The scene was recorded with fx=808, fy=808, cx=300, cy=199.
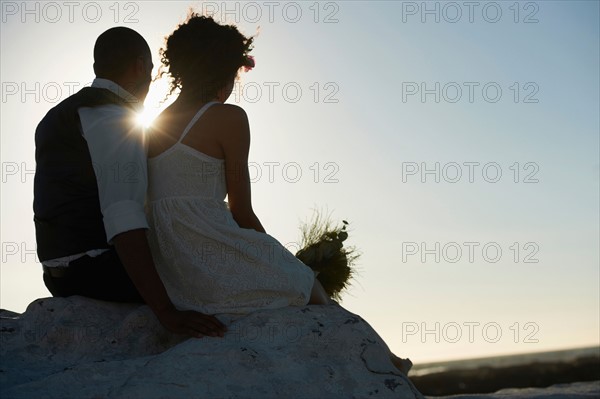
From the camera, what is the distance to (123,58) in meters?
4.81

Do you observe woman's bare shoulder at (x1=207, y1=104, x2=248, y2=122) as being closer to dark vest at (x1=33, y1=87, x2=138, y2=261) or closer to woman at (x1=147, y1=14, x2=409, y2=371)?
woman at (x1=147, y1=14, x2=409, y2=371)

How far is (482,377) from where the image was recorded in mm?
19531

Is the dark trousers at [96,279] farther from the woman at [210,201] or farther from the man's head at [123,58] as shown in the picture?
the man's head at [123,58]

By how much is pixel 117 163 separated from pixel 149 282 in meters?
0.67

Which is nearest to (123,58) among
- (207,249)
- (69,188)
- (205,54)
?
(205,54)

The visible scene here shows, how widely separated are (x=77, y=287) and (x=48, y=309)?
22 cm

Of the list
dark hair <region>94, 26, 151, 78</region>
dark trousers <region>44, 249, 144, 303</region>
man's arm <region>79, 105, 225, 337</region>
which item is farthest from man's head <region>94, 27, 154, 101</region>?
dark trousers <region>44, 249, 144, 303</region>

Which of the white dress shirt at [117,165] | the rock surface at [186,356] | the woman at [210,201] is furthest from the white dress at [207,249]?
the white dress shirt at [117,165]

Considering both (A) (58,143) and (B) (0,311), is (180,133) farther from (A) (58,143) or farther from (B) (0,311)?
(B) (0,311)

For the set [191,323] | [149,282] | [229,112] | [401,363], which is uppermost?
[229,112]

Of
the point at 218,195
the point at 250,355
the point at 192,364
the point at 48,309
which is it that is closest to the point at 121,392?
the point at 192,364

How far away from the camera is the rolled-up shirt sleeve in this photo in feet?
13.9

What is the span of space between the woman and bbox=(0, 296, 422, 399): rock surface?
17 cm

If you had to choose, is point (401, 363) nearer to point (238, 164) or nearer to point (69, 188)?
point (238, 164)
